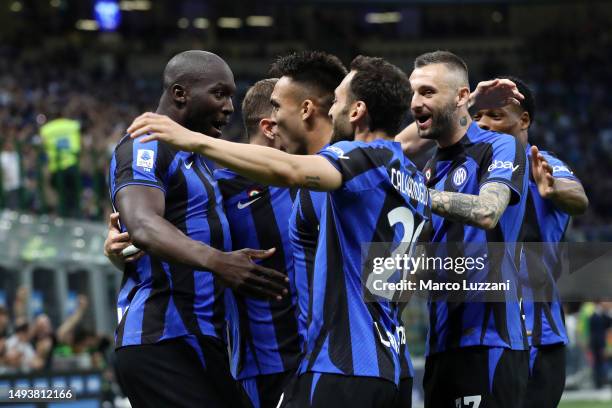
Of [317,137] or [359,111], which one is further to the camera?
[317,137]

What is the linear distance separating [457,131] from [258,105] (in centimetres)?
107

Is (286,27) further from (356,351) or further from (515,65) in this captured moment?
(356,351)

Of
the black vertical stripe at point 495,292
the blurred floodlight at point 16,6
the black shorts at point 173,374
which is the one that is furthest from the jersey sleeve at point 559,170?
the blurred floodlight at point 16,6

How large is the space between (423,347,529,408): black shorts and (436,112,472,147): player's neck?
1.07m

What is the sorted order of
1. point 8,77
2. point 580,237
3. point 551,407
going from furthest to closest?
point 8,77
point 580,237
point 551,407

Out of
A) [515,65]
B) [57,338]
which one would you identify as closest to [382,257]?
[57,338]

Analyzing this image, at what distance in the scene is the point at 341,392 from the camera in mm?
4188

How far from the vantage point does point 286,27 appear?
3816 centimetres

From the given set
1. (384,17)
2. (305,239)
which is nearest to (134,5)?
(384,17)

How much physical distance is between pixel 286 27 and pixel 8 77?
1339cm

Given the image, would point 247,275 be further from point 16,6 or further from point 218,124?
point 16,6

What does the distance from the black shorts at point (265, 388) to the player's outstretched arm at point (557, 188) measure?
1.63 meters

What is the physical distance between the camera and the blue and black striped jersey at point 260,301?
207 inches

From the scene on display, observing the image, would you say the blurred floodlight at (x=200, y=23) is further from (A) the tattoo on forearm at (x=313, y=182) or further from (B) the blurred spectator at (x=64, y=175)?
(A) the tattoo on forearm at (x=313, y=182)
